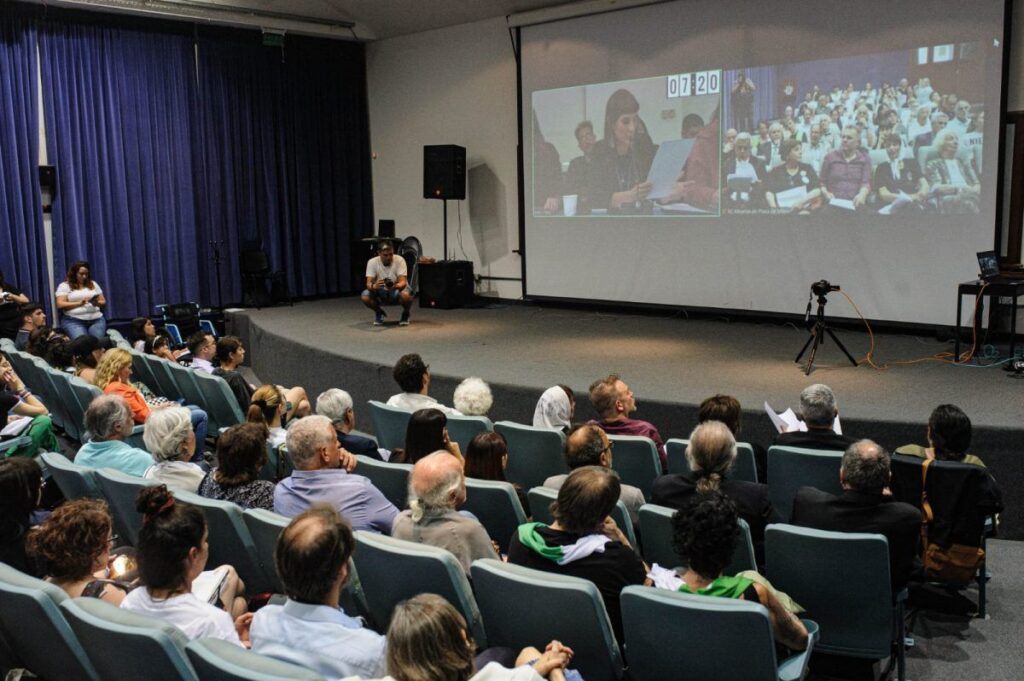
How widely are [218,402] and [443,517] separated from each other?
3356mm

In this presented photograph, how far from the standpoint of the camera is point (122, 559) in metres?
3.07

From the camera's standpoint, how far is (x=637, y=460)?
13.3 feet

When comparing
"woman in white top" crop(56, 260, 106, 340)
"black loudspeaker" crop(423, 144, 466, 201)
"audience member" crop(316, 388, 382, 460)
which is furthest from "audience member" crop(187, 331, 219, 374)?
"black loudspeaker" crop(423, 144, 466, 201)

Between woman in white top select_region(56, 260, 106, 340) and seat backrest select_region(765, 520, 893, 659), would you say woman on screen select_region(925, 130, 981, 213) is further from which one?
woman in white top select_region(56, 260, 106, 340)

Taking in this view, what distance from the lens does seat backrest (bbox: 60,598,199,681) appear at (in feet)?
6.66

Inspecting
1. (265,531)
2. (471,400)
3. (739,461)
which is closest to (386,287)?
(471,400)

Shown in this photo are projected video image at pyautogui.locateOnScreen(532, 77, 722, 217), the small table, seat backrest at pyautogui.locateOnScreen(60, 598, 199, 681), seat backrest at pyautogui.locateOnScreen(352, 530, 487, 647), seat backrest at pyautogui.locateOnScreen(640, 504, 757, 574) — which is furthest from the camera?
projected video image at pyautogui.locateOnScreen(532, 77, 722, 217)

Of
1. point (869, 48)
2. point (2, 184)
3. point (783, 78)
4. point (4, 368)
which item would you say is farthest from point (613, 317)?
point (2, 184)

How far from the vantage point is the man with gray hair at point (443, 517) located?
2.83 meters

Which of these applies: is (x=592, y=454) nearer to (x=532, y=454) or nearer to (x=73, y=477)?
(x=532, y=454)

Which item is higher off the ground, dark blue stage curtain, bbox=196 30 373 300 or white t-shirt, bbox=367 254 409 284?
dark blue stage curtain, bbox=196 30 373 300

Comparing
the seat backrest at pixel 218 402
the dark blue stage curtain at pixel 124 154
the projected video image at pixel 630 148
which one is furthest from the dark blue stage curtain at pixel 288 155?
the seat backrest at pixel 218 402

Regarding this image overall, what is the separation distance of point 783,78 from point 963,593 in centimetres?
613

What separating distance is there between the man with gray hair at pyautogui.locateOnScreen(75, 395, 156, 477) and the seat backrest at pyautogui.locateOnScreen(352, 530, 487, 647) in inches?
66.1
